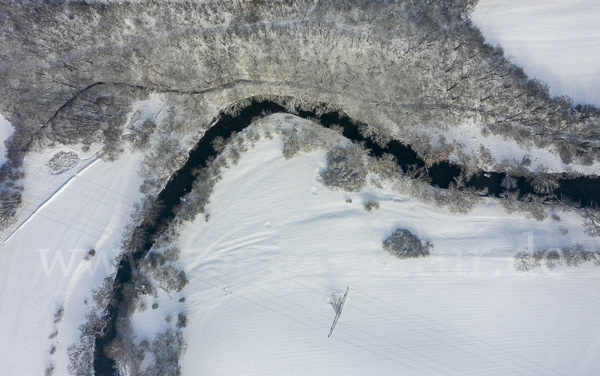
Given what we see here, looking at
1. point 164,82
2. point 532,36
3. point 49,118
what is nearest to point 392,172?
point 532,36

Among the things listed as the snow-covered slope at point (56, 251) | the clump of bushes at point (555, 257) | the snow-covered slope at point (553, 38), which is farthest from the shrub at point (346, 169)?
the snow-covered slope at point (56, 251)

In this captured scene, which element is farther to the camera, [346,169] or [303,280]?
[303,280]

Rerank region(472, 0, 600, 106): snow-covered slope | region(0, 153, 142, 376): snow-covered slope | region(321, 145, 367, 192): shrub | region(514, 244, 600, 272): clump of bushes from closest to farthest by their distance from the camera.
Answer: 1. region(321, 145, 367, 192): shrub
2. region(0, 153, 142, 376): snow-covered slope
3. region(514, 244, 600, 272): clump of bushes
4. region(472, 0, 600, 106): snow-covered slope

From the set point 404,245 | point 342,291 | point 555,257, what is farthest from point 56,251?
point 555,257

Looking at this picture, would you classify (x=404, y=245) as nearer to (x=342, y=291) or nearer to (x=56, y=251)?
(x=342, y=291)

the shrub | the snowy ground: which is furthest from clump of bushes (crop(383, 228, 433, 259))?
the shrub

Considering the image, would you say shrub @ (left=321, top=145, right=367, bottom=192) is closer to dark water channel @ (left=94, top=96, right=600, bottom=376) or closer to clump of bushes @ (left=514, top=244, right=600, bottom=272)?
dark water channel @ (left=94, top=96, right=600, bottom=376)

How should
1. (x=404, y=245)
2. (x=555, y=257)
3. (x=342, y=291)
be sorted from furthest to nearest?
(x=555, y=257), (x=342, y=291), (x=404, y=245)

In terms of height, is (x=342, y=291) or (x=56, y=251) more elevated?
(x=342, y=291)
